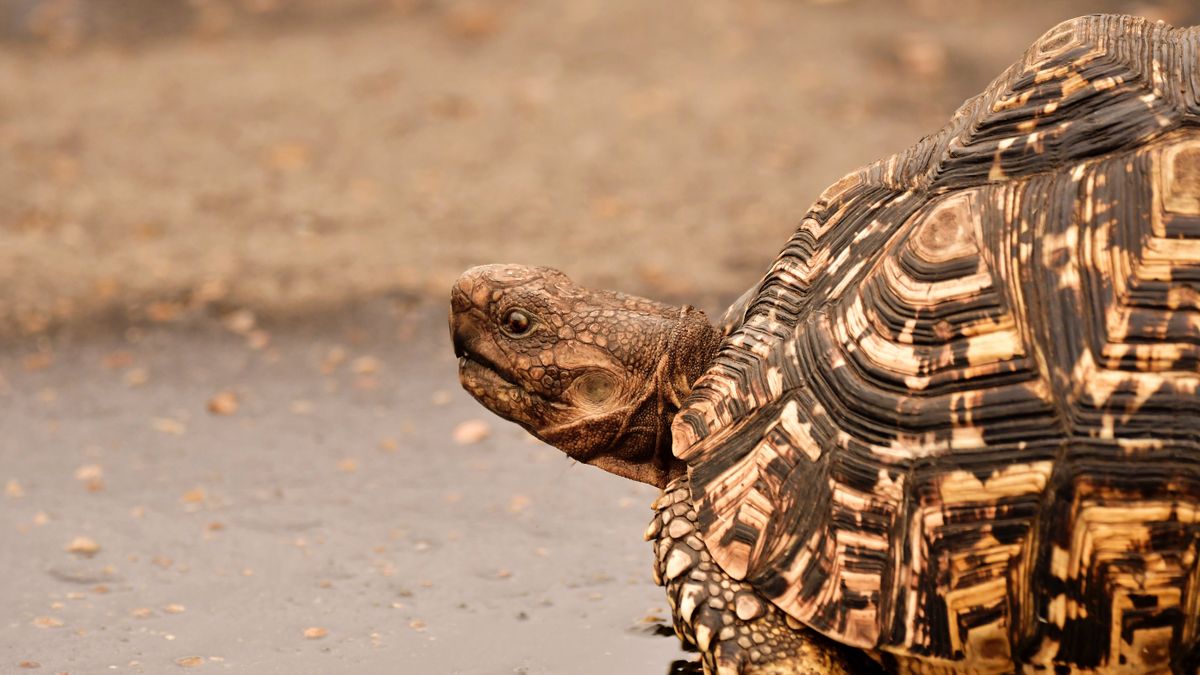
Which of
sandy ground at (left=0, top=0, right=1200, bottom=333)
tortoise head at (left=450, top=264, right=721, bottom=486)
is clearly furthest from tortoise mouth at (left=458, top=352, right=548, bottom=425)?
sandy ground at (left=0, top=0, right=1200, bottom=333)

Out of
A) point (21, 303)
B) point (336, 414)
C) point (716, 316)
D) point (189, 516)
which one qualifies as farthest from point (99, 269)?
point (716, 316)

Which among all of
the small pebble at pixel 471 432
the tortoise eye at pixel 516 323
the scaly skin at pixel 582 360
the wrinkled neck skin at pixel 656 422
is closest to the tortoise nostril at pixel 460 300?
the scaly skin at pixel 582 360

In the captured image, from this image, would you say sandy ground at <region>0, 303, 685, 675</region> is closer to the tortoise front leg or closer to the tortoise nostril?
the tortoise front leg

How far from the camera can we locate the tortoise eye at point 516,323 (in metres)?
3.92

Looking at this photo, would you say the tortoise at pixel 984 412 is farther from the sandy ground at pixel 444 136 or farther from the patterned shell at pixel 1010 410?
the sandy ground at pixel 444 136

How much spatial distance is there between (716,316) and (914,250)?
3154 mm

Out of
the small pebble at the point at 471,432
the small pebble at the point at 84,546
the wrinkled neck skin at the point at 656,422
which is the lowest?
the small pebble at the point at 84,546

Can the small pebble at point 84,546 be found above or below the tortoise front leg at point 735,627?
above

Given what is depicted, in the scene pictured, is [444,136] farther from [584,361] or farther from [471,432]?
[584,361]

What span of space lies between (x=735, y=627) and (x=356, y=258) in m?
4.33

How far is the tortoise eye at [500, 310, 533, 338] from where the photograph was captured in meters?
3.92

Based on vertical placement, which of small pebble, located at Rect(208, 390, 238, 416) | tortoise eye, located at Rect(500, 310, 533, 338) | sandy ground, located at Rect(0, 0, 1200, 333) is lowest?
tortoise eye, located at Rect(500, 310, 533, 338)

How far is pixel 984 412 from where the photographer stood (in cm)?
308

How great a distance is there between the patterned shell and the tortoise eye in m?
0.69
